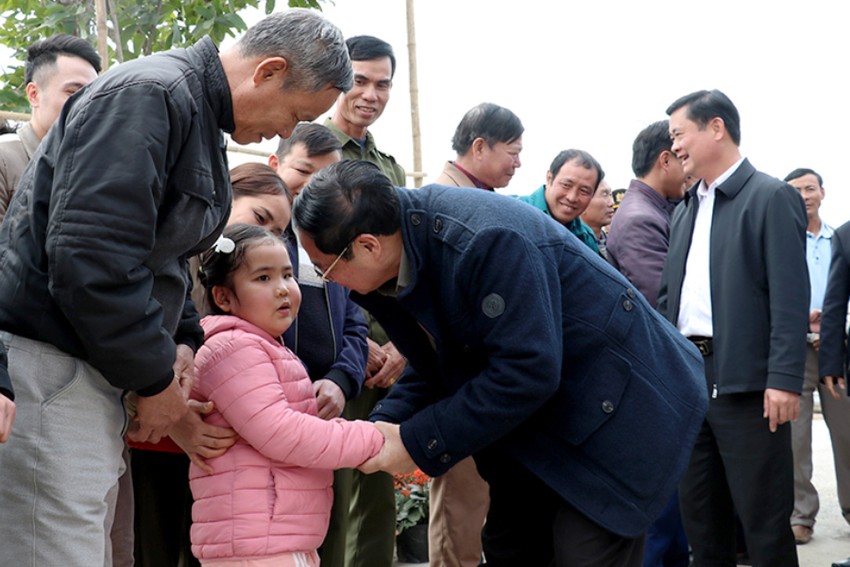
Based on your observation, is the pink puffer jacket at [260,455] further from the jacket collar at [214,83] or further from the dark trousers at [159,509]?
the jacket collar at [214,83]

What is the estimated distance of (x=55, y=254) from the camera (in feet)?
5.56

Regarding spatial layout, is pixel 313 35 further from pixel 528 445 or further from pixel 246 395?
pixel 528 445

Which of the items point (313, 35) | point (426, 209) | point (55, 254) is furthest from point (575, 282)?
point (55, 254)

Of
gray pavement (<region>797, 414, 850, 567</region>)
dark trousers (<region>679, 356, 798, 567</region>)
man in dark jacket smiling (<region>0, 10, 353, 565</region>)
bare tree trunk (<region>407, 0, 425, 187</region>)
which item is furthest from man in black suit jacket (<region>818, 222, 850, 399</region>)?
man in dark jacket smiling (<region>0, 10, 353, 565</region>)

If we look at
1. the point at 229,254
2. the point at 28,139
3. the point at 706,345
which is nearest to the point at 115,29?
the point at 28,139

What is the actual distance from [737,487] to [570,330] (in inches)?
63.7

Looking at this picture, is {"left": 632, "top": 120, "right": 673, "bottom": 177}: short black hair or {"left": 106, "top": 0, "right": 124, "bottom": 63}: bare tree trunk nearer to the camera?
{"left": 106, "top": 0, "right": 124, "bottom": 63}: bare tree trunk

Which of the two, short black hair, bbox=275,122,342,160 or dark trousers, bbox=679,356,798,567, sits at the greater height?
short black hair, bbox=275,122,342,160

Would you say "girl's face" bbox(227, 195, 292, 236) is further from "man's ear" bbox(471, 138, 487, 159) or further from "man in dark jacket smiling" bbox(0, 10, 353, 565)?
"man's ear" bbox(471, 138, 487, 159)

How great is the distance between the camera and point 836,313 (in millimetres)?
4617

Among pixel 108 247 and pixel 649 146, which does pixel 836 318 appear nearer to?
pixel 649 146

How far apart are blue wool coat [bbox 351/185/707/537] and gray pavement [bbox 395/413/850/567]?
250 centimetres

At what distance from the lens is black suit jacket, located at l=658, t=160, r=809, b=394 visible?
11.0ft

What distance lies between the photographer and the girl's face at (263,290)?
2508 mm
